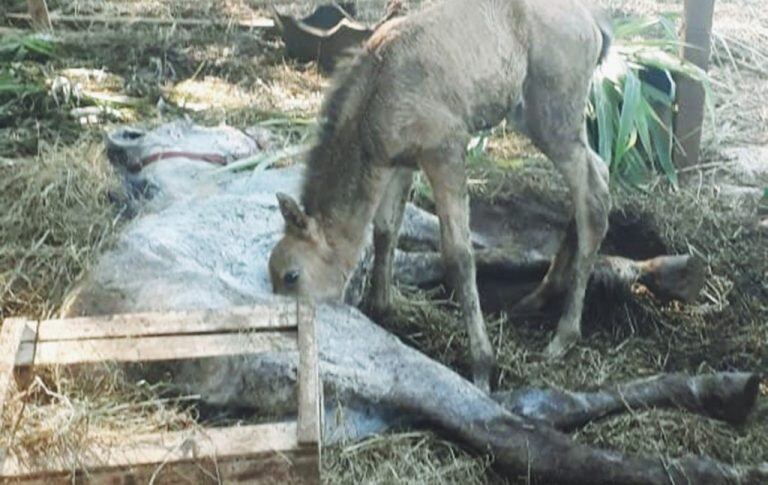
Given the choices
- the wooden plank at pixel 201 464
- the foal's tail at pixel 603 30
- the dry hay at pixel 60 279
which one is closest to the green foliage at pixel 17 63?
the dry hay at pixel 60 279

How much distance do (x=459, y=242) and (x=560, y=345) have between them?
0.86 m

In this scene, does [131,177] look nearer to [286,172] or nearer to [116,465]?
[286,172]

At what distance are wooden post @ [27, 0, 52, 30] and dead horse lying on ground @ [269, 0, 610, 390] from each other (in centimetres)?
569

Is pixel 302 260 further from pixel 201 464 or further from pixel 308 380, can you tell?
pixel 201 464

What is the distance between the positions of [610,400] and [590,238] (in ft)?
3.77

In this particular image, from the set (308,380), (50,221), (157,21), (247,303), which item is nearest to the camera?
(308,380)

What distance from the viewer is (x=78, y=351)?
3.64 meters

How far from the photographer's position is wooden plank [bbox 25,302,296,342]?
3.71 meters

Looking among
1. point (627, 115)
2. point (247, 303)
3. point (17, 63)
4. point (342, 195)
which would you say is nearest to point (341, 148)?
point (342, 195)

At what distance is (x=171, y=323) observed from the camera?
147 inches

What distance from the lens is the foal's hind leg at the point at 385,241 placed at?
551cm

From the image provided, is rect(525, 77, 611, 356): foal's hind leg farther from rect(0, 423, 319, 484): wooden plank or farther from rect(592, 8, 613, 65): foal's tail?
rect(0, 423, 319, 484): wooden plank

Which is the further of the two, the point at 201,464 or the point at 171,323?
the point at 171,323

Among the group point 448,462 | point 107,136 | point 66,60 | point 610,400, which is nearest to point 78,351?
point 448,462
